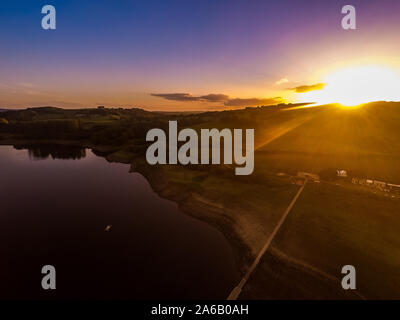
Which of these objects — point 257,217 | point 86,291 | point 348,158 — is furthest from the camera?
point 348,158

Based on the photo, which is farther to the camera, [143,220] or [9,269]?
[143,220]

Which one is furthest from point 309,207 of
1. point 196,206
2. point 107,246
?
point 107,246

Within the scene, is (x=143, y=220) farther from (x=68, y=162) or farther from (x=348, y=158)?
(x=68, y=162)

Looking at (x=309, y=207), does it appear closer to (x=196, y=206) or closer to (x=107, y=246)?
(x=196, y=206)

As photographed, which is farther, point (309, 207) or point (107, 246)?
point (309, 207)

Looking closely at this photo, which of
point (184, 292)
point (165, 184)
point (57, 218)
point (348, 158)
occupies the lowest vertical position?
point (184, 292)
